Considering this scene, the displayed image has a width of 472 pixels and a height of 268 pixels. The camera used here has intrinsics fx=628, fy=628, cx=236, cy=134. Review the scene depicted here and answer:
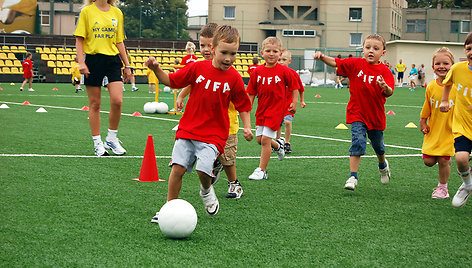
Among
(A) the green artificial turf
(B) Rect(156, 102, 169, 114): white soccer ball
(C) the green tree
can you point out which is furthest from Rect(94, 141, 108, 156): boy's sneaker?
(C) the green tree

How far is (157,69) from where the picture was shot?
5.00 m

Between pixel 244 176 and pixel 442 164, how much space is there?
2.31 m

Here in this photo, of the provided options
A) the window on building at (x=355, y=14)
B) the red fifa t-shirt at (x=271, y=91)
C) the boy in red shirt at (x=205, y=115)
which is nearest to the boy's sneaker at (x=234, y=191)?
the boy in red shirt at (x=205, y=115)

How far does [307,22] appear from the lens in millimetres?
61000

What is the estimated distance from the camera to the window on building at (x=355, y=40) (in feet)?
198

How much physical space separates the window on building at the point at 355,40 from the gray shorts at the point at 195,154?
56.6 metres

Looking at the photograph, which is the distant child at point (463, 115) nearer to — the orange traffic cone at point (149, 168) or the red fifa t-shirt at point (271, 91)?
the red fifa t-shirt at point (271, 91)

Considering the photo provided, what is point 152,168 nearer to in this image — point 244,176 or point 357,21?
point 244,176

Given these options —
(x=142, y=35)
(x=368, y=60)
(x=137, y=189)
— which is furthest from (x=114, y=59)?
(x=142, y=35)

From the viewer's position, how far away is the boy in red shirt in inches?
204

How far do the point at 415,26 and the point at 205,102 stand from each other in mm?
70770

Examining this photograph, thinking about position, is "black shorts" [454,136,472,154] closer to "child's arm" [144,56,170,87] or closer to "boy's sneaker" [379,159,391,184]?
"boy's sneaker" [379,159,391,184]

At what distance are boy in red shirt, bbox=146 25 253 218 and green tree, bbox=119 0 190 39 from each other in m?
48.0

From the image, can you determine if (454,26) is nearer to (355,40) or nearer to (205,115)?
(355,40)
